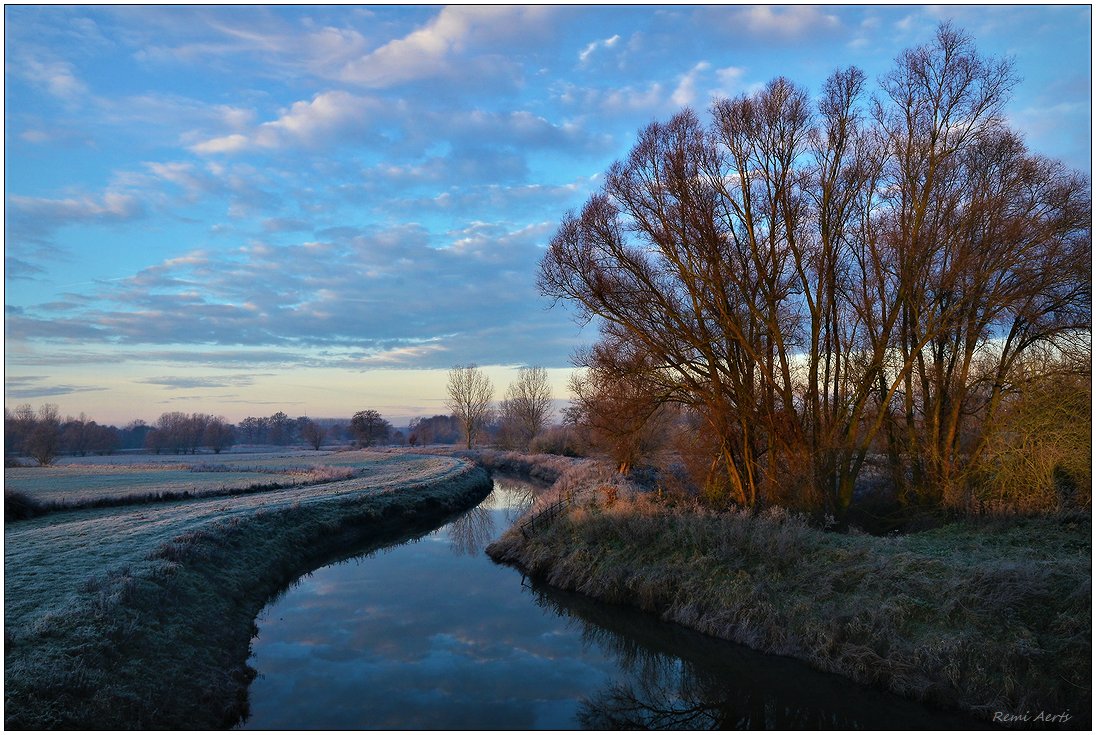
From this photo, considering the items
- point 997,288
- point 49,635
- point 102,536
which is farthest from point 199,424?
point 997,288

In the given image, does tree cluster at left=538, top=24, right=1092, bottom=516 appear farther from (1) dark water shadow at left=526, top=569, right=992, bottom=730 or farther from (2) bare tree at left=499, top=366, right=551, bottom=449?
(2) bare tree at left=499, top=366, right=551, bottom=449

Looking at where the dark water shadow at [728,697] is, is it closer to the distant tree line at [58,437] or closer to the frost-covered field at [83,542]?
the frost-covered field at [83,542]

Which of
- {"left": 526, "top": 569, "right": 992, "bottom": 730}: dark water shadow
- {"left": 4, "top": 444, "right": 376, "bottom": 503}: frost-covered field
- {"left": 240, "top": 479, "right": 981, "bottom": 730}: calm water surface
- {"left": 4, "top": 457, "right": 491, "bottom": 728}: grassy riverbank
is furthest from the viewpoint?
{"left": 4, "top": 444, "right": 376, "bottom": 503}: frost-covered field

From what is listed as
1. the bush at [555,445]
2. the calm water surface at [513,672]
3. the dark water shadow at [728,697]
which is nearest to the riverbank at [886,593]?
the dark water shadow at [728,697]

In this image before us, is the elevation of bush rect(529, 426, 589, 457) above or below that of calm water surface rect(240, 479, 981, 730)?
above

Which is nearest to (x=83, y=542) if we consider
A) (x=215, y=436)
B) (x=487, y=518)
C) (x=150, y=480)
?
(x=487, y=518)

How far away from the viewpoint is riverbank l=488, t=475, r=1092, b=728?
866 cm

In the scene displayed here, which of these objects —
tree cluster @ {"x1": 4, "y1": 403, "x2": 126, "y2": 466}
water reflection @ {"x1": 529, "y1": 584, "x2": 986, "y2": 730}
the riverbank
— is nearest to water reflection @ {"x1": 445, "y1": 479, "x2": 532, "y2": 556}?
the riverbank

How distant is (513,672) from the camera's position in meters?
10.6

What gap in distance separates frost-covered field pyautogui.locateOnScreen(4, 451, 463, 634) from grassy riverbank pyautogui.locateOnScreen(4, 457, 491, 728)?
0.15 ft

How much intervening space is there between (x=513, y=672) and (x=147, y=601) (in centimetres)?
653

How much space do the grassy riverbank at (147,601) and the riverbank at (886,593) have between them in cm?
775

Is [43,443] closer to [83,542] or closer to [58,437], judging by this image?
[58,437]

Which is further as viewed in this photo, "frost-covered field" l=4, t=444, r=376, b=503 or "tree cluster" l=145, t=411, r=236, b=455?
"tree cluster" l=145, t=411, r=236, b=455
